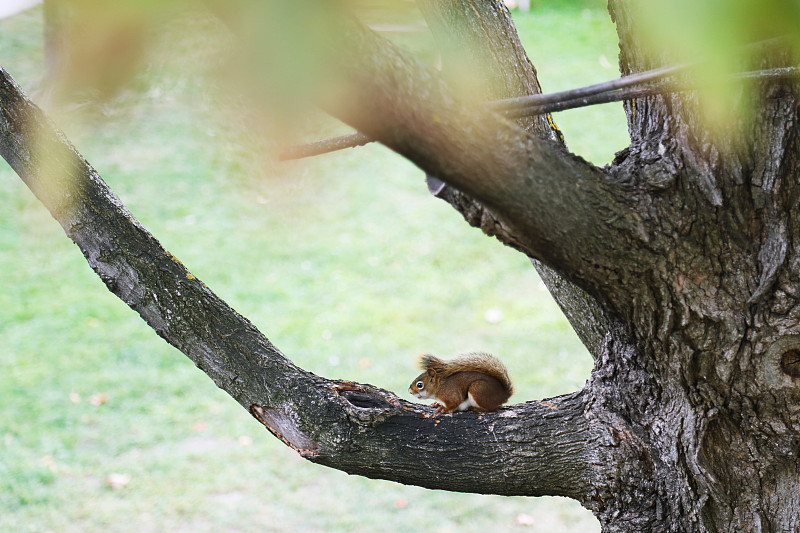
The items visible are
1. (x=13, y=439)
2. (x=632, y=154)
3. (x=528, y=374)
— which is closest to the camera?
(x=632, y=154)

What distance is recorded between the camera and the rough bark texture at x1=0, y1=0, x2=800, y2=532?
3.63 feet

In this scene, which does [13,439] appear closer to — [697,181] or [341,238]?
[341,238]

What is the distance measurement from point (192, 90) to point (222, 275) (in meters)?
5.80

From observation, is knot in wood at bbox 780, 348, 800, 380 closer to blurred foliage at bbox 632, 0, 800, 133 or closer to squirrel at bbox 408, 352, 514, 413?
squirrel at bbox 408, 352, 514, 413

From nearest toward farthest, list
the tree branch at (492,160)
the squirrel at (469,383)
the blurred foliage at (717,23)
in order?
the blurred foliage at (717,23) < the tree branch at (492,160) < the squirrel at (469,383)

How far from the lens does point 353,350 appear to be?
530 centimetres

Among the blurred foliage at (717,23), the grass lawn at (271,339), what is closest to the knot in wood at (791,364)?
the blurred foliage at (717,23)

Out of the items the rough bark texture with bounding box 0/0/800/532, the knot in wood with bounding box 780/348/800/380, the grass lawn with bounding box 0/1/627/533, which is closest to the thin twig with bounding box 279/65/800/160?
the rough bark texture with bounding box 0/0/800/532

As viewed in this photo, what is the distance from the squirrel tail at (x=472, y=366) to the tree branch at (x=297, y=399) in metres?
0.58

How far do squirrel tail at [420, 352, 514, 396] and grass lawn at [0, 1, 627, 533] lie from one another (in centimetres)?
76

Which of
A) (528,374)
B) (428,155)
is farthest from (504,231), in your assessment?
(528,374)

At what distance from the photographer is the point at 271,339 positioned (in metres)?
5.34

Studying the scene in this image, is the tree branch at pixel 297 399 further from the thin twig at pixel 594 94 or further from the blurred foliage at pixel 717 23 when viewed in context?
the blurred foliage at pixel 717 23

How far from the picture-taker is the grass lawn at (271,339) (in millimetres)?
4160
